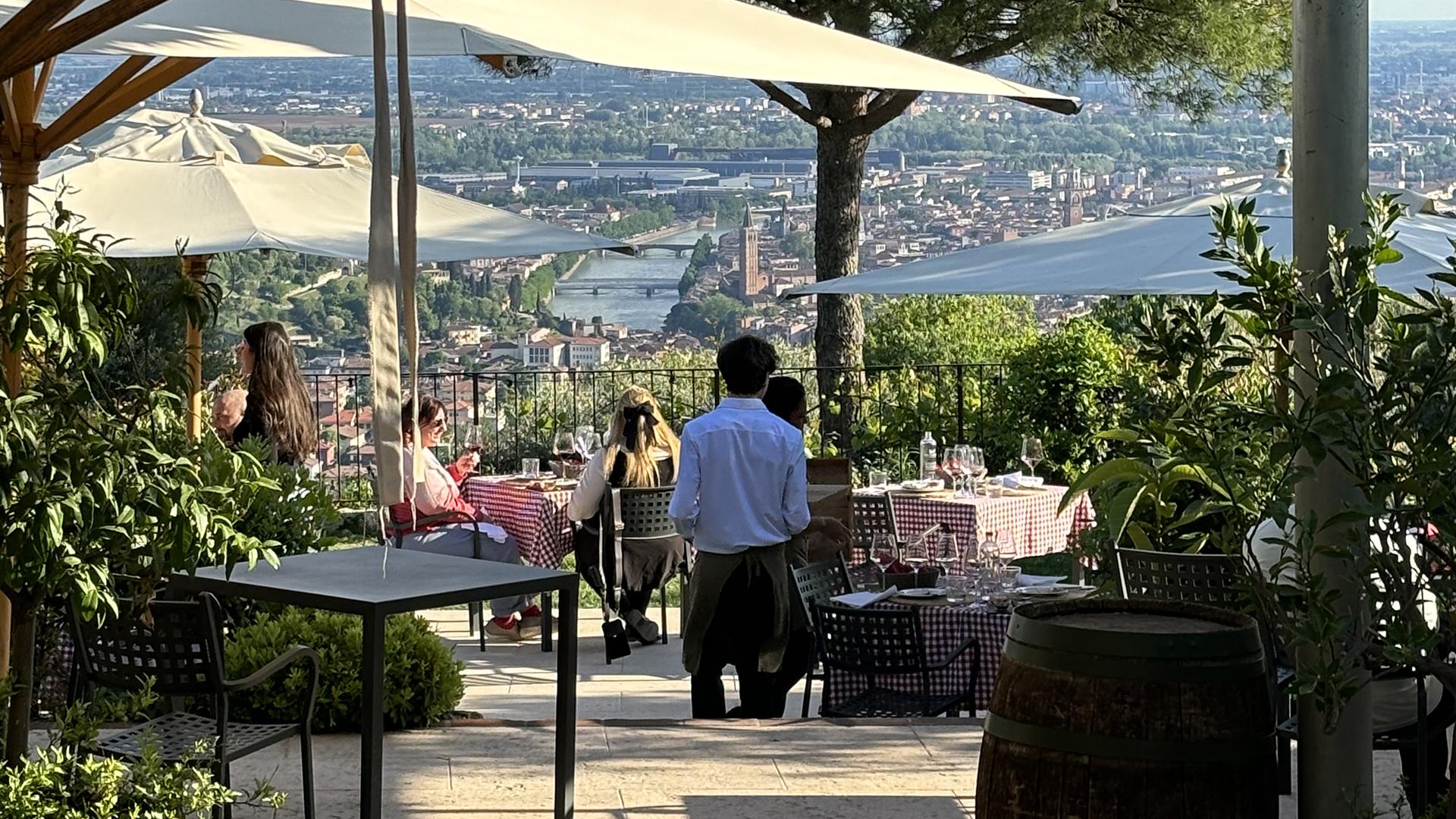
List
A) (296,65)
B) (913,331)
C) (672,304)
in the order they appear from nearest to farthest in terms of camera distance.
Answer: (913,331), (672,304), (296,65)

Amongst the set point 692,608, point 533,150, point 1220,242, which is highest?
point 533,150

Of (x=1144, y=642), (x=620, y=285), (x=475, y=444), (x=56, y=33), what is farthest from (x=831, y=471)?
(x=620, y=285)

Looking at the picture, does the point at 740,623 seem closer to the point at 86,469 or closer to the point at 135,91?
the point at 135,91

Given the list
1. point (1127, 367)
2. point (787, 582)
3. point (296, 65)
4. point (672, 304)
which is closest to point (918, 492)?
point (787, 582)

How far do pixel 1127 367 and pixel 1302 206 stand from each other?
25.3ft

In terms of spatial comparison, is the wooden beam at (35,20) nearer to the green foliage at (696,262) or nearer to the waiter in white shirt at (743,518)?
the waiter in white shirt at (743,518)

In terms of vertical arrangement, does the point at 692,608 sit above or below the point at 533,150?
below

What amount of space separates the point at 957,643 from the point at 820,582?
0.56m

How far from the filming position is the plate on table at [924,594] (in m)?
5.64

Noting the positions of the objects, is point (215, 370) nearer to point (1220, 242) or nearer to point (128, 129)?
point (128, 129)

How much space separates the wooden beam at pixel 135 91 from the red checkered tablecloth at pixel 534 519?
12.4 feet

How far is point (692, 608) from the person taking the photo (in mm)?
5656

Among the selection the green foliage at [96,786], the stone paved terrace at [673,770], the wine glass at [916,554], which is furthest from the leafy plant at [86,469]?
the wine glass at [916,554]

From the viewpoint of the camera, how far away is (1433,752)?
14.1 ft
